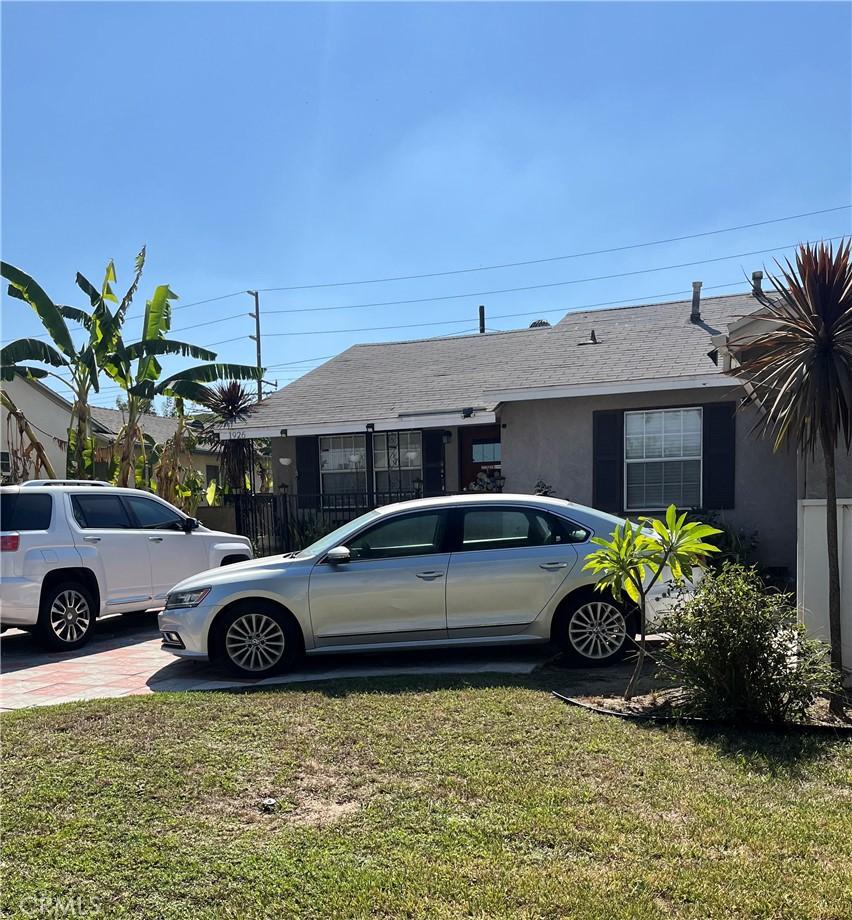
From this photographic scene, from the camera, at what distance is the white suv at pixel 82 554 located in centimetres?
784

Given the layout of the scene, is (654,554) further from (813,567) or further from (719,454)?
(719,454)

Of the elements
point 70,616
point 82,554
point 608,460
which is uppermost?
point 608,460

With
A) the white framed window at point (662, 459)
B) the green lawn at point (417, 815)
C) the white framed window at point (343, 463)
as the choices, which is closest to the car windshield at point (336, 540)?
the green lawn at point (417, 815)

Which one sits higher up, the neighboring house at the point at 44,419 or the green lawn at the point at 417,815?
the neighboring house at the point at 44,419

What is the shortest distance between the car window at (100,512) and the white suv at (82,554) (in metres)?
0.01

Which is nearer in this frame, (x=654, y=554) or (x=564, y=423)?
(x=654, y=554)

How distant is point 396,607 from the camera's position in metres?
6.71

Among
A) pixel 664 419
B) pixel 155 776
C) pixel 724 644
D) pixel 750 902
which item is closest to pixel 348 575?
pixel 155 776

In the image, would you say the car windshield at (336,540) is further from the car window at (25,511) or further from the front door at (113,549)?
the car window at (25,511)

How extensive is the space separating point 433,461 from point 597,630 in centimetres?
823

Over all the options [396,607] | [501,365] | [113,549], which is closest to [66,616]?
[113,549]

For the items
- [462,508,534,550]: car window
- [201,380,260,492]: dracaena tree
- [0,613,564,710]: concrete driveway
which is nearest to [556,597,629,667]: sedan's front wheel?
[0,613,564,710]: concrete driveway

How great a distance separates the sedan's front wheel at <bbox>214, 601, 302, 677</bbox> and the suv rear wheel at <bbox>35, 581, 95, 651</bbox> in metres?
2.47

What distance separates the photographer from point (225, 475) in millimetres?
16781
